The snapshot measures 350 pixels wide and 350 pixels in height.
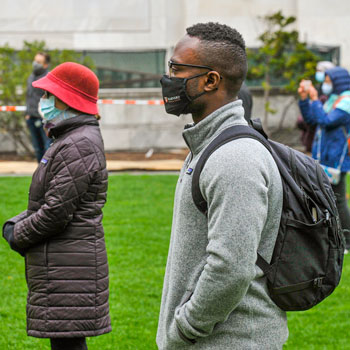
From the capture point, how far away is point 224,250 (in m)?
2.49

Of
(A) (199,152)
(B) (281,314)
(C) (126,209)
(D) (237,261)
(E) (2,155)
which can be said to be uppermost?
(A) (199,152)

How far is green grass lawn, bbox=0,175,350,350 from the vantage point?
5.60 metres

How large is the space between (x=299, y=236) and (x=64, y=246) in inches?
73.2

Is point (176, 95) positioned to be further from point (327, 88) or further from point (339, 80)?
point (327, 88)

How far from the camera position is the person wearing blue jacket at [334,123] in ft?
26.3

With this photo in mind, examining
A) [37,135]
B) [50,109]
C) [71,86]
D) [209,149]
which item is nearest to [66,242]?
[50,109]

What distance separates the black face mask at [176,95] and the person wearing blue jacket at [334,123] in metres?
5.27

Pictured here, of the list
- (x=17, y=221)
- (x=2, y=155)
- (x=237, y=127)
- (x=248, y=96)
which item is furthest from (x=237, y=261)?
(x=2, y=155)

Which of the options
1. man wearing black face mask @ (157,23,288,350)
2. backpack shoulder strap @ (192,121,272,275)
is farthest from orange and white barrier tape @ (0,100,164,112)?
backpack shoulder strap @ (192,121,272,275)

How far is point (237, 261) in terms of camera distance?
2.49 metres

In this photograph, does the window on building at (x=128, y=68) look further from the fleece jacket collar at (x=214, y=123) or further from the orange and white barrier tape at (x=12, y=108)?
the fleece jacket collar at (x=214, y=123)

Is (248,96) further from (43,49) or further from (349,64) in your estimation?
(349,64)

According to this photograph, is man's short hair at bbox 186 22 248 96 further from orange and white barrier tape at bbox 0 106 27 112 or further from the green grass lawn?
orange and white barrier tape at bbox 0 106 27 112

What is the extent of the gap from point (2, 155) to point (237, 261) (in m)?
16.3
